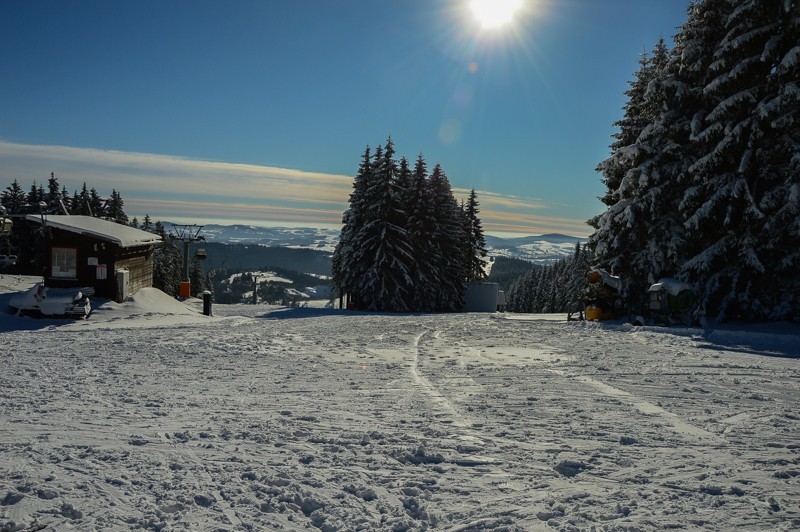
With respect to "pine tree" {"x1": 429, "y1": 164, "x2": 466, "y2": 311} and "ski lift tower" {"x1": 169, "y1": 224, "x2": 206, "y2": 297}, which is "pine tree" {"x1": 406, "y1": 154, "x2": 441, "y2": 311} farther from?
"ski lift tower" {"x1": 169, "y1": 224, "x2": 206, "y2": 297}

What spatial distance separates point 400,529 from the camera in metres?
3.90

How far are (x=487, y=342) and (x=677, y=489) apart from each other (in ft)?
33.6

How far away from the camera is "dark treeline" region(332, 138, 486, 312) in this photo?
109ft

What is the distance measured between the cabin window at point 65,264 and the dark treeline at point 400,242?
640 inches

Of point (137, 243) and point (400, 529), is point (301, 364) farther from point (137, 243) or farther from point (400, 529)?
point (137, 243)

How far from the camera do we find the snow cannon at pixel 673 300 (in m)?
17.5

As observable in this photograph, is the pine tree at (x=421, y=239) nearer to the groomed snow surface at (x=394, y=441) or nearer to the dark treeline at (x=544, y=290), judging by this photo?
the groomed snow surface at (x=394, y=441)

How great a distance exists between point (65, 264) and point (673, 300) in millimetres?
22137

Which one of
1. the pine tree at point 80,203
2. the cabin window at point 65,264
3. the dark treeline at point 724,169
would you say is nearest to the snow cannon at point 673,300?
the dark treeline at point 724,169

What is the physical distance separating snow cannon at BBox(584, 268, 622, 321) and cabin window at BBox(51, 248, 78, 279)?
793 inches

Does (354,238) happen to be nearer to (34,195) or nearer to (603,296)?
(603,296)

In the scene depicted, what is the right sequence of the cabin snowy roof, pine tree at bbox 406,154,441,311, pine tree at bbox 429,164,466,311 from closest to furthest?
the cabin snowy roof < pine tree at bbox 406,154,441,311 < pine tree at bbox 429,164,466,311

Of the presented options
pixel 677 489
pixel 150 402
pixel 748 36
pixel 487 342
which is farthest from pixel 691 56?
pixel 150 402

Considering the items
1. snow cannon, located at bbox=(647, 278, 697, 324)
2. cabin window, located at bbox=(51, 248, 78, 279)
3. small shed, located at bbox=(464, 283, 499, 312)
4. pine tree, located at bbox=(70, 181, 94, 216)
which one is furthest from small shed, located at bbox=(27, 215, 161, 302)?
pine tree, located at bbox=(70, 181, 94, 216)
